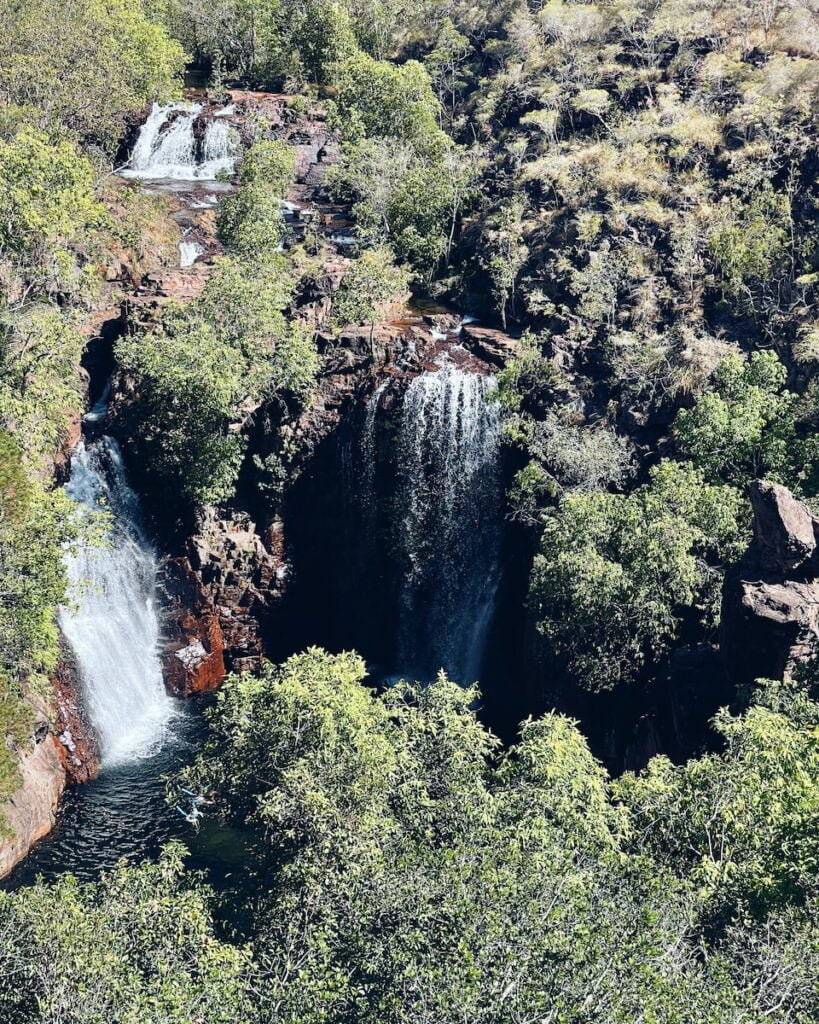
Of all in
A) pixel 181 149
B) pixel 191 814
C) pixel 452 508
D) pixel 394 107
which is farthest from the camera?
pixel 181 149

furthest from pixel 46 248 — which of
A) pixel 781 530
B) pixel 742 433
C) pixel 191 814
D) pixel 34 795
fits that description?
pixel 781 530

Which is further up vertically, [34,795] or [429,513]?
[429,513]

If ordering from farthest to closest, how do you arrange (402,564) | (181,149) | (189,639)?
(181,149), (402,564), (189,639)

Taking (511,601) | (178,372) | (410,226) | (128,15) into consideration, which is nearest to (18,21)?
(128,15)

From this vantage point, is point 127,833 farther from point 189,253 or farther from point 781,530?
point 189,253

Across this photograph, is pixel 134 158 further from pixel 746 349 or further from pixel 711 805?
pixel 711 805

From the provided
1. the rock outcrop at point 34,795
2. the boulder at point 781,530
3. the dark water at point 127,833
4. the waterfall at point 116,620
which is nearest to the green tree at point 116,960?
the dark water at point 127,833

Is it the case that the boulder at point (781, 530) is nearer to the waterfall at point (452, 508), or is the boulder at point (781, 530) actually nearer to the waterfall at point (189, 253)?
the waterfall at point (452, 508)

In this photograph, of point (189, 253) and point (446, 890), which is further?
point (189, 253)

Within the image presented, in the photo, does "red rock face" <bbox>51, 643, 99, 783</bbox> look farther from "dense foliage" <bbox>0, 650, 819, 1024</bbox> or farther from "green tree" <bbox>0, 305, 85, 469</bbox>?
"dense foliage" <bbox>0, 650, 819, 1024</bbox>
